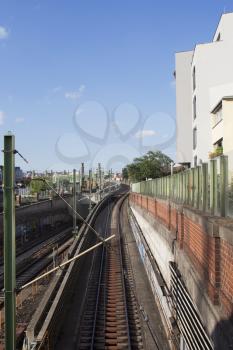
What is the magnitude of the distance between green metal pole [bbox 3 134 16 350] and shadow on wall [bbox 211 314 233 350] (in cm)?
303

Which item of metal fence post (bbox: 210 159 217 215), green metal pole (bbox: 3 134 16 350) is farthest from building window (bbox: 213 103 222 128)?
green metal pole (bbox: 3 134 16 350)

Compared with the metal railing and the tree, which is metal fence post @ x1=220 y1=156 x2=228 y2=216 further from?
the tree

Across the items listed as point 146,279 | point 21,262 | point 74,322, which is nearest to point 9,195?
point 74,322

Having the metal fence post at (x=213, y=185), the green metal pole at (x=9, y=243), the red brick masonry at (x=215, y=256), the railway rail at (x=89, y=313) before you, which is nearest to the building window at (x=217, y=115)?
the railway rail at (x=89, y=313)

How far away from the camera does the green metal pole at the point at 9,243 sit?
22.5 ft

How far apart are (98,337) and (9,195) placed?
9400 millimetres

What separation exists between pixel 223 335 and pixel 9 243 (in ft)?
11.3

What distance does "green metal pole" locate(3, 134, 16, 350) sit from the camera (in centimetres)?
686

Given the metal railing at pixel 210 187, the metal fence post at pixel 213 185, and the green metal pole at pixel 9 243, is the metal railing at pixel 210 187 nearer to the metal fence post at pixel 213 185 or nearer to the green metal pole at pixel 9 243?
the metal fence post at pixel 213 185

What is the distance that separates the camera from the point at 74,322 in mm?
16641

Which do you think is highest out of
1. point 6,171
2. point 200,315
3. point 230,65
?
point 230,65

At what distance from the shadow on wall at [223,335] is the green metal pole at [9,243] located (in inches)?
119

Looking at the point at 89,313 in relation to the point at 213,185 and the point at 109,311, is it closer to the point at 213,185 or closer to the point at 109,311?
the point at 109,311

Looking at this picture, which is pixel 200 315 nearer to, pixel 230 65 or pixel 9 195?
pixel 9 195
